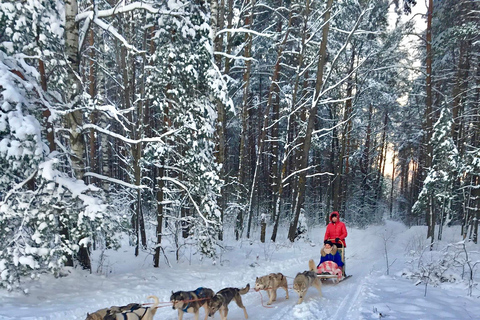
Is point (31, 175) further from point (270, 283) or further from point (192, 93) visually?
point (270, 283)

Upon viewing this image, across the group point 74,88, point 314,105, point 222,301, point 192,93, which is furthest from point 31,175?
point 314,105

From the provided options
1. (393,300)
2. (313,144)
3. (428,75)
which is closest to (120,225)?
(393,300)

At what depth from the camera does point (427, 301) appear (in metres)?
6.38

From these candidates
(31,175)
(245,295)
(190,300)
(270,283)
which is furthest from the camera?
(245,295)

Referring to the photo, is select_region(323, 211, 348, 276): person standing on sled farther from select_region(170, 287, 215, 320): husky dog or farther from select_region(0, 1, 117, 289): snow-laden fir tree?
select_region(0, 1, 117, 289): snow-laden fir tree

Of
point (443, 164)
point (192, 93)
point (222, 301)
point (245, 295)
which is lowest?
point (245, 295)

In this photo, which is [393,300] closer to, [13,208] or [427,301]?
[427,301]

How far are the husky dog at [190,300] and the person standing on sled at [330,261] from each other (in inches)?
159

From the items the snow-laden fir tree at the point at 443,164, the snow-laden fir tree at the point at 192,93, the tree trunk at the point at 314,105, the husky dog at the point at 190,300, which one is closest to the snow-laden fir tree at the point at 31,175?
the husky dog at the point at 190,300

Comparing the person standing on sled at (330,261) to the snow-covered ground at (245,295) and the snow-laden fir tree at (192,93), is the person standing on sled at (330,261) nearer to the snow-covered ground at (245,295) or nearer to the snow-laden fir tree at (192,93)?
the snow-covered ground at (245,295)

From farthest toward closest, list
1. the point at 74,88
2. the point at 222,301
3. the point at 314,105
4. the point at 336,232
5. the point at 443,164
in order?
the point at 443,164, the point at 314,105, the point at 336,232, the point at 74,88, the point at 222,301

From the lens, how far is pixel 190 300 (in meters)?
5.02

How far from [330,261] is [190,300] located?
4.79 meters

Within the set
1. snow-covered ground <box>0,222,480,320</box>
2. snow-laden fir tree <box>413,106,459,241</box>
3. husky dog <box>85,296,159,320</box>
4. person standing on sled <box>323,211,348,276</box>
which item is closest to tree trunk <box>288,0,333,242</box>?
snow-covered ground <box>0,222,480,320</box>
